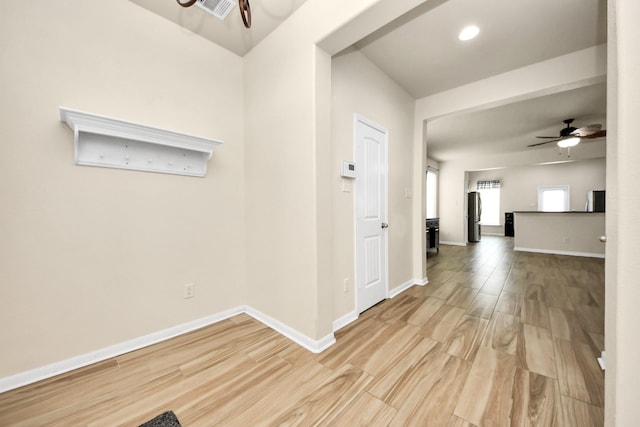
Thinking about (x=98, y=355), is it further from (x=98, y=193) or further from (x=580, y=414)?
(x=580, y=414)

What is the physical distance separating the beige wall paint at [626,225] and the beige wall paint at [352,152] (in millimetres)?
1605

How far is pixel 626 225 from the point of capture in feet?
2.82

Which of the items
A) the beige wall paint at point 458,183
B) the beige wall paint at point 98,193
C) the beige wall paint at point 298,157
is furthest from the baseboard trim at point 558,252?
the beige wall paint at point 98,193

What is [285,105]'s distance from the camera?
6.68 ft

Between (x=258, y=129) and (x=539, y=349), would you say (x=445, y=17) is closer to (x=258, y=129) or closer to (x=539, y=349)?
(x=258, y=129)

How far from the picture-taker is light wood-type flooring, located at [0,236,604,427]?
4.19 feet

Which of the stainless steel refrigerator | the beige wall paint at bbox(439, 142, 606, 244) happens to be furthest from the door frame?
the stainless steel refrigerator

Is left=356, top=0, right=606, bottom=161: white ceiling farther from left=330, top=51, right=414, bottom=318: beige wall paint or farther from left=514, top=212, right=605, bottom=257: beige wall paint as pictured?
left=514, top=212, right=605, bottom=257: beige wall paint

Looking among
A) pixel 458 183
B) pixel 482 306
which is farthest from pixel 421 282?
pixel 458 183

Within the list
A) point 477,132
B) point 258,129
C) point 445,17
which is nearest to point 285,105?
point 258,129

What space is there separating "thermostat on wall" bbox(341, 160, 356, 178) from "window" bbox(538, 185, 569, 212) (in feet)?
32.1

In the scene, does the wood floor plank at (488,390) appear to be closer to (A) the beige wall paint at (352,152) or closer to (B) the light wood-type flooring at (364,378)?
(B) the light wood-type flooring at (364,378)

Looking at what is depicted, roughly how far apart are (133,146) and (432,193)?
756cm

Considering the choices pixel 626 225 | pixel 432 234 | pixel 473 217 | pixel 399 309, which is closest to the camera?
pixel 626 225
